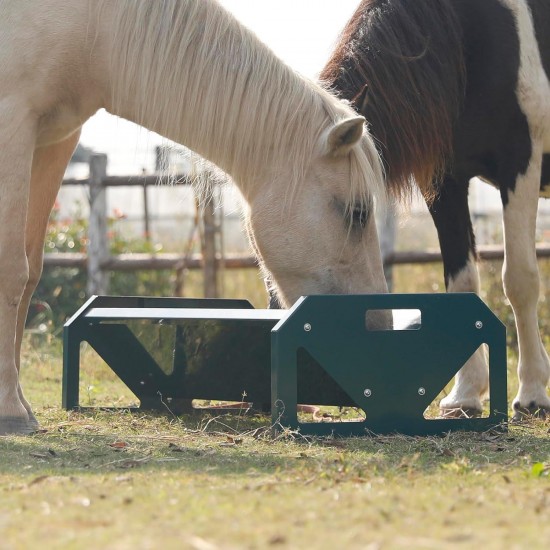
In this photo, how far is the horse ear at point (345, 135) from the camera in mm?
3594

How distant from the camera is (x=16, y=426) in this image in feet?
11.9

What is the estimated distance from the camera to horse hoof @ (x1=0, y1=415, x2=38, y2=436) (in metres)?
3.58

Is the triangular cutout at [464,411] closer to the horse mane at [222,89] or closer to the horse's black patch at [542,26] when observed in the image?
the horse mane at [222,89]

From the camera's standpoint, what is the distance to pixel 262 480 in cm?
271

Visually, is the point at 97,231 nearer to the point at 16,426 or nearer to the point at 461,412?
Answer: the point at 461,412

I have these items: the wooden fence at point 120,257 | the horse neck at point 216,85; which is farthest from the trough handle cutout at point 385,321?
the wooden fence at point 120,257

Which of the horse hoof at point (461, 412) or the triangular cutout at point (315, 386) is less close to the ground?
the triangular cutout at point (315, 386)

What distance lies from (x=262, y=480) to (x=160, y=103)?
1.81 metres

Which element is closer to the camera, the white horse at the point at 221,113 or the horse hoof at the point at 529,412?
the white horse at the point at 221,113

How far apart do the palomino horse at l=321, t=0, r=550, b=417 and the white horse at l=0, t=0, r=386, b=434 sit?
1.33 feet

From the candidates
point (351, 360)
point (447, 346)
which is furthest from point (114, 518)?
point (447, 346)

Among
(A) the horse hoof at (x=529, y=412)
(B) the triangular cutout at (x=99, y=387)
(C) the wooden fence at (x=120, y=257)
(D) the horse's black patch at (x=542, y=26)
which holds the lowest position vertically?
(B) the triangular cutout at (x=99, y=387)

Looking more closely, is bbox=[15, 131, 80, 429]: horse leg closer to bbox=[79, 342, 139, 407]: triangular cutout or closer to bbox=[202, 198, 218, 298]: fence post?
bbox=[79, 342, 139, 407]: triangular cutout

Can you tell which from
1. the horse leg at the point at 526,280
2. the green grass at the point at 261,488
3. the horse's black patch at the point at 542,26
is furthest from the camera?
the horse's black patch at the point at 542,26
